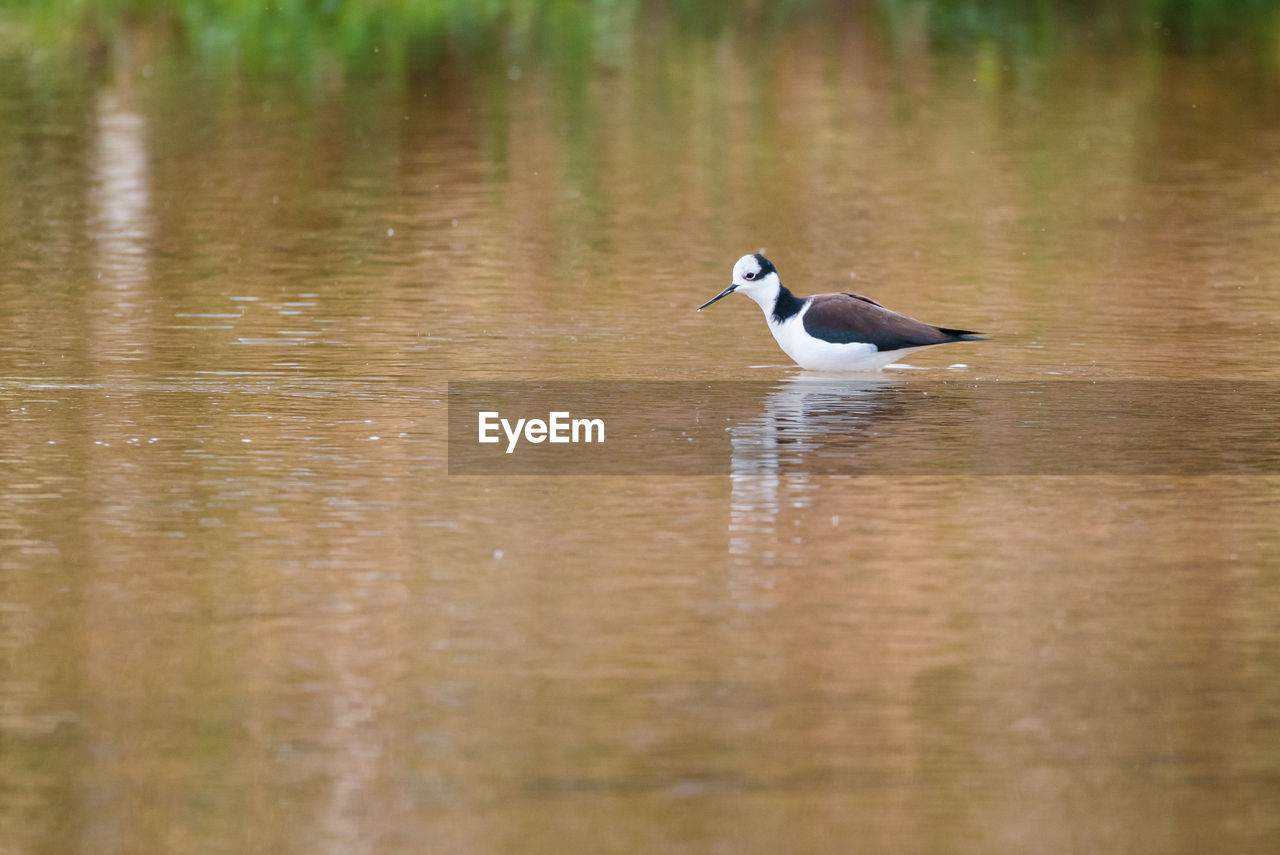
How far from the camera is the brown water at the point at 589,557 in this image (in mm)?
5094

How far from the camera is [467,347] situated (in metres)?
10.6

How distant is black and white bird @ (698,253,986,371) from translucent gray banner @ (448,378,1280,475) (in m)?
0.13

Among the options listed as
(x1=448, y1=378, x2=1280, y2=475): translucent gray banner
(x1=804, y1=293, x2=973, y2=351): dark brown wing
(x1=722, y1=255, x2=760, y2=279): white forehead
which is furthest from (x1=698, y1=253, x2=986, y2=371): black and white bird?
(x1=722, y1=255, x2=760, y2=279): white forehead

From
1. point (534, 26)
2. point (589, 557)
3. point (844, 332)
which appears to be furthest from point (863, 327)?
point (534, 26)

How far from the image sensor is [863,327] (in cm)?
1002

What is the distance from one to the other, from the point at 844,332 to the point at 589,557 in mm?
3176

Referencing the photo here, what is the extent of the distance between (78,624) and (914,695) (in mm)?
2226

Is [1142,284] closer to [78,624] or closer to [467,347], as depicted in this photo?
[467,347]

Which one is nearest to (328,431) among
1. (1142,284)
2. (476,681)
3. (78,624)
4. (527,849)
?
(78,624)

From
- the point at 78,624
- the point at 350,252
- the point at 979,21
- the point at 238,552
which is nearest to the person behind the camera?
the point at 78,624

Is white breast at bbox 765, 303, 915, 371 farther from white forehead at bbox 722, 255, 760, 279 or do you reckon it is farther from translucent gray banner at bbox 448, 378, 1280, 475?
white forehead at bbox 722, 255, 760, 279

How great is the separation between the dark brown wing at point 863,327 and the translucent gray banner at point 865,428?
0.64ft

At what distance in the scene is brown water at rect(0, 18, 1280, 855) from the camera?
509 centimetres

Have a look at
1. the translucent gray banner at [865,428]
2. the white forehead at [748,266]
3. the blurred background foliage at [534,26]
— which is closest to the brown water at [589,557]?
the translucent gray banner at [865,428]
